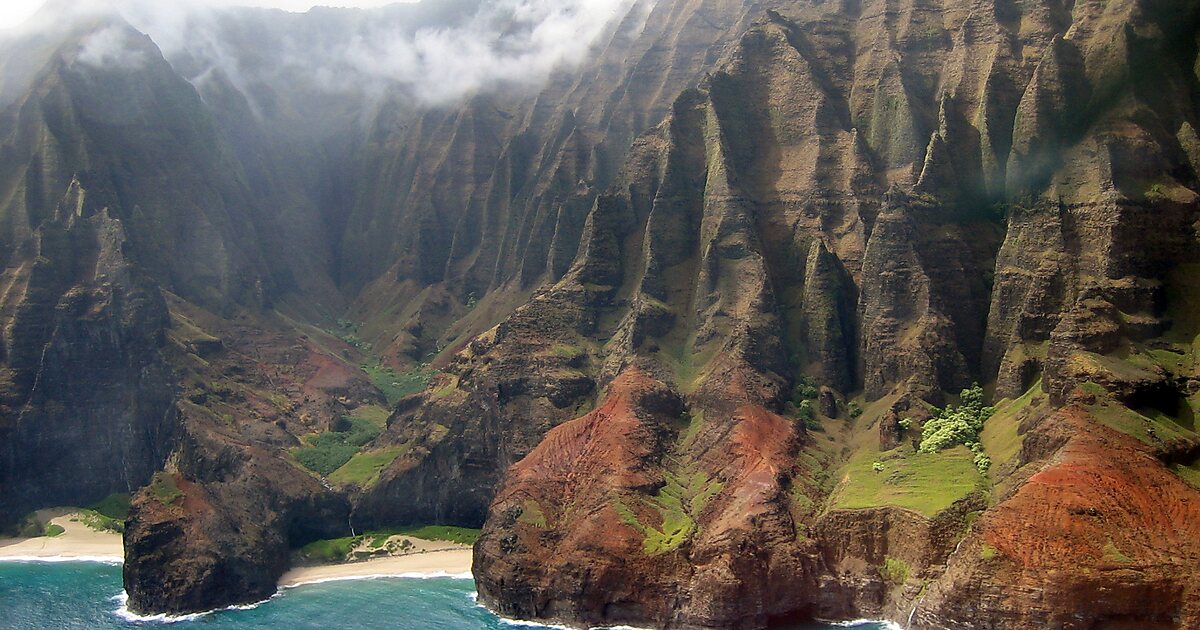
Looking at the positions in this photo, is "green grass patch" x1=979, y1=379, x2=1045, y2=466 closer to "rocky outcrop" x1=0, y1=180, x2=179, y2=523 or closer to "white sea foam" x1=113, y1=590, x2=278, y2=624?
"white sea foam" x1=113, y1=590, x2=278, y2=624

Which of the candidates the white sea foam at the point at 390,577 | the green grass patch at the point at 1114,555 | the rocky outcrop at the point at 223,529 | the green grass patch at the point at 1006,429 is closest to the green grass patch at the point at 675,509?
the green grass patch at the point at 1006,429

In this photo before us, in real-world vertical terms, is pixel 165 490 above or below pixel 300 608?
above

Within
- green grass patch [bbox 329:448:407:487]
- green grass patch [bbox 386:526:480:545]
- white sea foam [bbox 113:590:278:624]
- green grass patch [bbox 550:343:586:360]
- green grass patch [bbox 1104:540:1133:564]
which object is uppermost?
green grass patch [bbox 550:343:586:360]

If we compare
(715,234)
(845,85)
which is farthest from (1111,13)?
(715,234)

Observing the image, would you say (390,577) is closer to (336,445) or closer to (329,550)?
(329,550)

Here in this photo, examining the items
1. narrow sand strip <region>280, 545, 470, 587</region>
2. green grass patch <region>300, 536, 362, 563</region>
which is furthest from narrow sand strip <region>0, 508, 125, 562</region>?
narrow sand strip <region>280, 545, 470, 587</region>

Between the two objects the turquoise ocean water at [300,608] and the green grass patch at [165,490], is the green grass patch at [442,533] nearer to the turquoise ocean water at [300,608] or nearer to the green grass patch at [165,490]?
the turquoise ocean water at [300,608]

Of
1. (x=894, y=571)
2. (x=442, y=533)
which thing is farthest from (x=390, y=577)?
(x=894, y=571)
